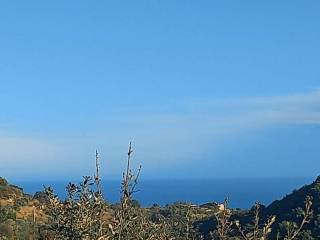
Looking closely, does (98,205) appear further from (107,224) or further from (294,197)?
(294,197)

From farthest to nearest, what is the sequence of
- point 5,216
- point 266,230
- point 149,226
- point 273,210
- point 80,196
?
1. point 273,210
2. point 5,216
3. point 149,226
4. point 80,196
5. point 266,230

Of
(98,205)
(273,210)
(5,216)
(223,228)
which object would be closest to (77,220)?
(98,205)

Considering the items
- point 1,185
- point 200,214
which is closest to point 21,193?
point 1,185

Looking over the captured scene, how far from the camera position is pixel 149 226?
6324 mm

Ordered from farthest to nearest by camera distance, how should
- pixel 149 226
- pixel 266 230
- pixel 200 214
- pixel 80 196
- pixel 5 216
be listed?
1. pixel 200 214
2. pixel 5 216
3. pixel 149 226
4. pixel 80 196
5. pixel 266 230

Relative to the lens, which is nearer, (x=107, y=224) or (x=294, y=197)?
(x=107, y=224)

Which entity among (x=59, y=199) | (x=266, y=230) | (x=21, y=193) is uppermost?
(x=21, y=193)

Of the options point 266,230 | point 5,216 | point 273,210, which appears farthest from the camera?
point 273,210

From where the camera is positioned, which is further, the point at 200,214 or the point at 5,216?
the point at 200,214

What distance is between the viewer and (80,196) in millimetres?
5922

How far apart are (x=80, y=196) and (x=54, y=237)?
1.34 feet

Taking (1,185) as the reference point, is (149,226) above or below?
below

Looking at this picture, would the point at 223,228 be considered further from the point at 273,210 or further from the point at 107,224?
the point at 273,210

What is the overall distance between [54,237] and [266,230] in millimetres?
1789
